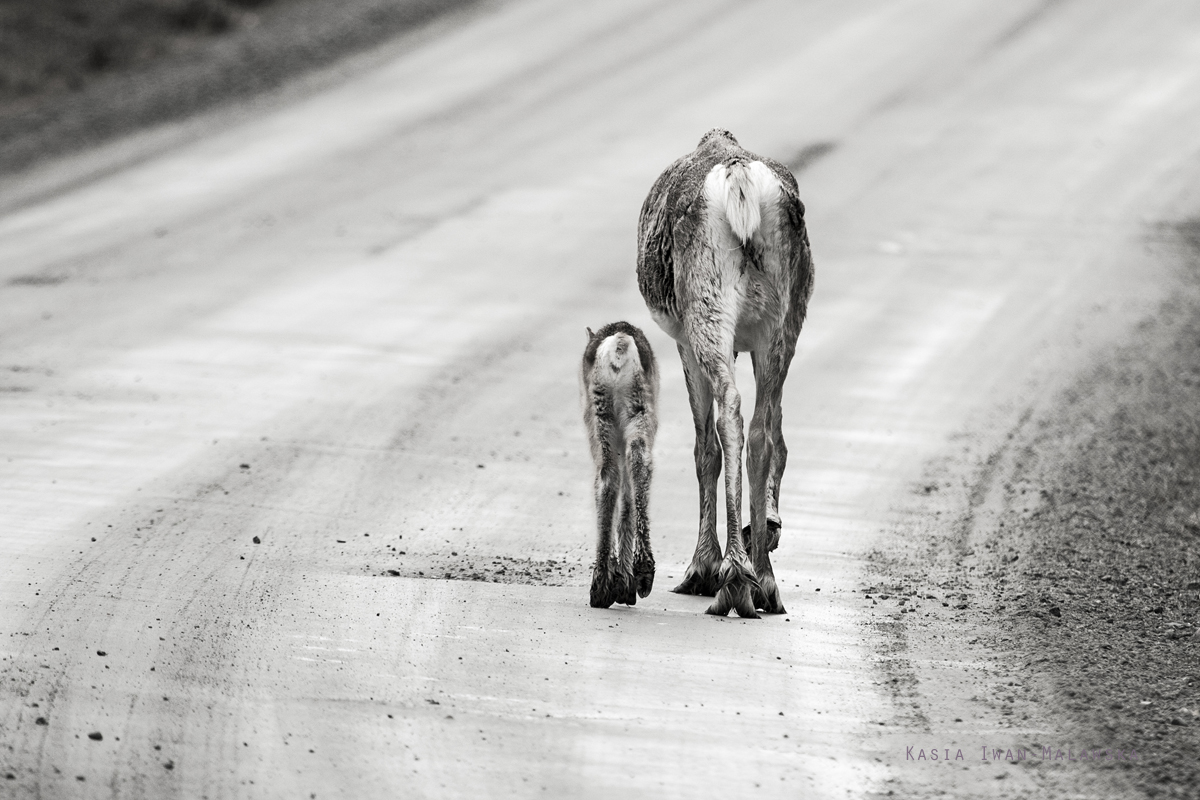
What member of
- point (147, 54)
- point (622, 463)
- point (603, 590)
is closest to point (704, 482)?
point (622, 463)

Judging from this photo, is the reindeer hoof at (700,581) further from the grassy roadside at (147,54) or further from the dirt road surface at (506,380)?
the grassy roadside at (147,54)

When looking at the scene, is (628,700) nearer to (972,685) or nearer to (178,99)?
(972,685)

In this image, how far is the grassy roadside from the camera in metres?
22.2

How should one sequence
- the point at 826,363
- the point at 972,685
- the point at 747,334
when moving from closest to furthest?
the point at 972,685, the point at 747,334, the point at 826,363

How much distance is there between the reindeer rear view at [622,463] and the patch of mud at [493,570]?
2.59 feet

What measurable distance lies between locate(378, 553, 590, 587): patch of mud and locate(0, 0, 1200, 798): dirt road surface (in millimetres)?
47

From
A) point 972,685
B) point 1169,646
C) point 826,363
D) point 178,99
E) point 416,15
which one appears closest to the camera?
point 972,685

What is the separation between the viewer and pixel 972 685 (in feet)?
24.5

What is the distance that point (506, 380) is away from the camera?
46.0 ft

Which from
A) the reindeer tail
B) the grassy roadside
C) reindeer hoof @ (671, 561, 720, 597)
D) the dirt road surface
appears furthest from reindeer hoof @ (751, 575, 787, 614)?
the grassy roadside

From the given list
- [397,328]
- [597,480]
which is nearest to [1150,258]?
[397,328]

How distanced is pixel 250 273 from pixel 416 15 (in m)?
11.0

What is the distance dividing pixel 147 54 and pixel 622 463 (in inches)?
723

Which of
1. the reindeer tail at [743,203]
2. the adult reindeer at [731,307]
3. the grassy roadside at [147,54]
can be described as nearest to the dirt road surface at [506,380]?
the adult reindeer at [731,307]
